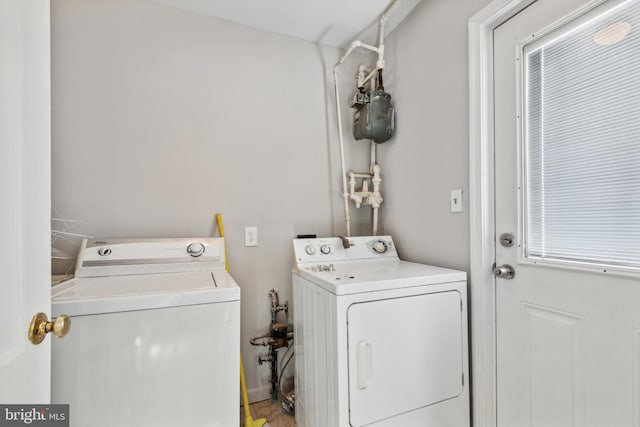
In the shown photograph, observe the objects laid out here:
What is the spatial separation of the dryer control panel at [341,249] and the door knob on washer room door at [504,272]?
676 millimetres

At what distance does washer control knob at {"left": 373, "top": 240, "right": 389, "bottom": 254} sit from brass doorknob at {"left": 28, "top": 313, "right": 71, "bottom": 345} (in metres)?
1.57

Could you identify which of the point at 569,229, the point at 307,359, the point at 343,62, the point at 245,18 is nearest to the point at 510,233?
the point at 569,229

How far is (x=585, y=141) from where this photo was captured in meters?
1.09

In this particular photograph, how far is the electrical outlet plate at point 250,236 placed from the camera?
75.4 inches

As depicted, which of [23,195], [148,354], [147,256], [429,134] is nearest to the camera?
[23,195]

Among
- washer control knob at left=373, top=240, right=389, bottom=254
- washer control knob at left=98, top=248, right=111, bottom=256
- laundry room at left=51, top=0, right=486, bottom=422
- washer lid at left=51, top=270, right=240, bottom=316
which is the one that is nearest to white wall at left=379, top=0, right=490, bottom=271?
laundry room at left=51, top=0, right=486, bottom=422

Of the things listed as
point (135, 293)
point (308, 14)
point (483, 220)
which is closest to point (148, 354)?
point (135, 293)

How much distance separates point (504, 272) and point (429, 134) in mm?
860

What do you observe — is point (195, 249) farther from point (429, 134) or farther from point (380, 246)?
point (429, 134)

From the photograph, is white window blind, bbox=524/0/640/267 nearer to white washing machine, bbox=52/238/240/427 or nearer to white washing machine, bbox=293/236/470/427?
white washing machine, bbox=293/236/470/427

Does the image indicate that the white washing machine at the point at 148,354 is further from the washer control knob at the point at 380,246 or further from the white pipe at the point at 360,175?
the white pipe at the point at 360,175

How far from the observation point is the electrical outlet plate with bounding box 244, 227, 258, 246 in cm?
Answer: 192

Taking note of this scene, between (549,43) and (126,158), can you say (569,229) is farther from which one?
(126,158)

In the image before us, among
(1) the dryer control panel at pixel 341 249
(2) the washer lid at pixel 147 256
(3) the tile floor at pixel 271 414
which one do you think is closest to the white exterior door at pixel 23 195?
(2) the washer lid at pixel 147 256
